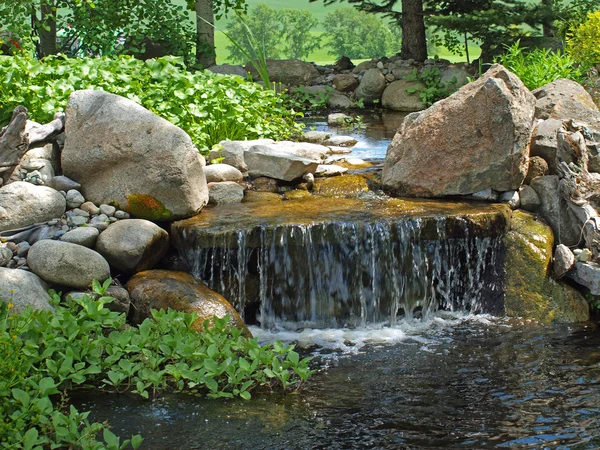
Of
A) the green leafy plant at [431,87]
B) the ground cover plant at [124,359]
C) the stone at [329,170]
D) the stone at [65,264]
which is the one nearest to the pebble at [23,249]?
the stone at [65,264]

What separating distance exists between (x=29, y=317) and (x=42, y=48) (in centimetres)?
1127

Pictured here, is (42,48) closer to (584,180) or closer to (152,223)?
(152,223)

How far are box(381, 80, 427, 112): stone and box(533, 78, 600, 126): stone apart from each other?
242 inches

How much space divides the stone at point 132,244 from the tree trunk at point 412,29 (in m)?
11.7

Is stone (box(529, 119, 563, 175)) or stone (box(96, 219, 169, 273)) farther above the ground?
stone (box(529, 119, 563, 175))

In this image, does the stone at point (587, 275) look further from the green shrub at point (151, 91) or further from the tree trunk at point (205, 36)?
the tree trunk at point (205, 36)

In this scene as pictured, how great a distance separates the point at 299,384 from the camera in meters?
4.91

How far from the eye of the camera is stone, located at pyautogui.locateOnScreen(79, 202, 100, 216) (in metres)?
6.86

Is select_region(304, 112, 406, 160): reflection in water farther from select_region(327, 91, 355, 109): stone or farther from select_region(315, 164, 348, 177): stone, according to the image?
select_region(315, 164, 348, 177): stone

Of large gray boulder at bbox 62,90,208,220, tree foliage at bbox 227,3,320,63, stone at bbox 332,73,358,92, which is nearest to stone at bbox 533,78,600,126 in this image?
large gray boulder at bbox 62,90,208,220

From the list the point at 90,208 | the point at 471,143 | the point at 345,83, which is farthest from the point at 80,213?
the point at 345,83

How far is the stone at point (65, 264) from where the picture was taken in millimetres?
5941

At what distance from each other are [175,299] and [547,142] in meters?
4.05

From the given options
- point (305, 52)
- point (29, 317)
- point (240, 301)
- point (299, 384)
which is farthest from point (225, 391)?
point (305, 52)
